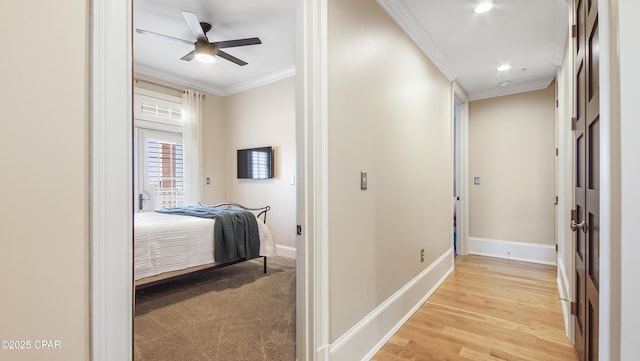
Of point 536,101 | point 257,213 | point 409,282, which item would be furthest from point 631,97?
point 257,213

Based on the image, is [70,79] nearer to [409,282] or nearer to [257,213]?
[409,282]

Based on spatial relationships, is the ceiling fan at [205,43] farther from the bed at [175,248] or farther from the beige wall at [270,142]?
the bed at [175,248]

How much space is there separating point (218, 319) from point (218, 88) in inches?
162

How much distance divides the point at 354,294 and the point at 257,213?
128 inches

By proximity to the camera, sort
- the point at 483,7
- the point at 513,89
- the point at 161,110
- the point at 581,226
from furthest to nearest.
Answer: the point at 161,110 → the point at 513,89 → the point at 483,7 → the point at 581,226

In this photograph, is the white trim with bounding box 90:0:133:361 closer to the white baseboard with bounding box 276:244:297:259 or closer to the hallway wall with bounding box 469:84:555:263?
the white baseboard with bounding box 276:244:297:259

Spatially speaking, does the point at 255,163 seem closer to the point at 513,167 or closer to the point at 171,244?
the point at 171,244

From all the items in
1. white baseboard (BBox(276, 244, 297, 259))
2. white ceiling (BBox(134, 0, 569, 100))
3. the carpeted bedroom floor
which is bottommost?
the carpeted bedroom floor

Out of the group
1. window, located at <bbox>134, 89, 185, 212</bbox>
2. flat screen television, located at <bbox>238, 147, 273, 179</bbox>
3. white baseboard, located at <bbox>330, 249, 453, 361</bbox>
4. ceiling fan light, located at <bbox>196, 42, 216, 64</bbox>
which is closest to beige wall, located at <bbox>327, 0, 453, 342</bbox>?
white baseboard, located at <bbox>330, 249, 453, 361</bbox>

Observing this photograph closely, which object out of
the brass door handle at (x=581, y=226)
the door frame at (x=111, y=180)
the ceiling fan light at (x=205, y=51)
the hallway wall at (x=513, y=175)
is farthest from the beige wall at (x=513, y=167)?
the door frame at (x=111, y=180)

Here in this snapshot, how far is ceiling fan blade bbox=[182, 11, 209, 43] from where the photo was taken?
265 cm

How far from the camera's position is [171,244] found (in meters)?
2.85

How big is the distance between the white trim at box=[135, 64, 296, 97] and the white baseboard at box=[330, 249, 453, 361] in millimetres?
3415

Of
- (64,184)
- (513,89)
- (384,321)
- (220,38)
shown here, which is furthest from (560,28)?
(64,184)
